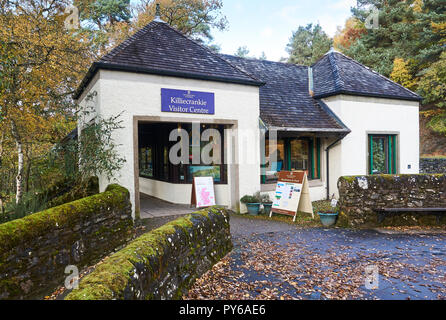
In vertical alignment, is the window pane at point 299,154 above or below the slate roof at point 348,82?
below

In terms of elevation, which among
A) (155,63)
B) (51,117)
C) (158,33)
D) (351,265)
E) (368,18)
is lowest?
(351,265)

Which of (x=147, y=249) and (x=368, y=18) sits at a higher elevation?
(x=368, y=18)

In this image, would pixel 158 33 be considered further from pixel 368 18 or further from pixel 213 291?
pixel 368 18

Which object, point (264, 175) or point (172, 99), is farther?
point (264, 175)

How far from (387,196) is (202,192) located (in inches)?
208

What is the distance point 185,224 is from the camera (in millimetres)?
4555

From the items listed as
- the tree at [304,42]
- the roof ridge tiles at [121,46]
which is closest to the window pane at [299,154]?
the roof ridge tiles at [121,46]

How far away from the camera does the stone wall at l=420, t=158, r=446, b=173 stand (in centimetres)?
1998

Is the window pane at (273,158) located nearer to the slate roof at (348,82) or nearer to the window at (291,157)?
the window at (291,157)

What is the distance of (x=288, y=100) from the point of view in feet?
40.7

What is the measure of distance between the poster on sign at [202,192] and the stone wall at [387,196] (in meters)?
3.83

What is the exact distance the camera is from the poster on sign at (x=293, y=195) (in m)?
9.15

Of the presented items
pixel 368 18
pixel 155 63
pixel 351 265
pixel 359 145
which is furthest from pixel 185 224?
pixel 368 18
